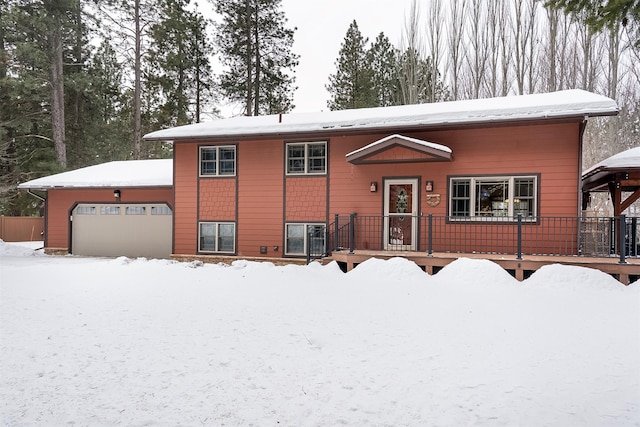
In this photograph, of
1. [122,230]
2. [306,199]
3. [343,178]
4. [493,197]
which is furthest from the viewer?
[122,230]

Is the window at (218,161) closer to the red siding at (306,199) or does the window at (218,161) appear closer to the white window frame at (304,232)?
the red siding at (306,199)

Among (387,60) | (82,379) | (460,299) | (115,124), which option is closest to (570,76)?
(387,60)

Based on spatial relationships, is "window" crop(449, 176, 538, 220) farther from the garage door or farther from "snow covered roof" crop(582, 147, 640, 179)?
the garage door

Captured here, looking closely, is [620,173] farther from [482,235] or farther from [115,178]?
[115,178]

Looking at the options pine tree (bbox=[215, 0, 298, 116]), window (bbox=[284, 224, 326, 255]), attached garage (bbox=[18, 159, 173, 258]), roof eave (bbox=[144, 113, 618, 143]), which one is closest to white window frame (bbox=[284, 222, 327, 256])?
window (bbox=[284, 224, 326, 255])

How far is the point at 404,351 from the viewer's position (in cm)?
413

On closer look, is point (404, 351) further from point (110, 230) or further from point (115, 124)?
point (115, 124)

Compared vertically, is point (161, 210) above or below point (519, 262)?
above

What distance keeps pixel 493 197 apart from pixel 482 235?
96cm

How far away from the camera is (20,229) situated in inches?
810

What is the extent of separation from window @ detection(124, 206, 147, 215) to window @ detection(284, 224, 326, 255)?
5.82 m

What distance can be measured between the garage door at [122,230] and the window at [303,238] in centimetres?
481

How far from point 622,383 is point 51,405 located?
4.63 meters

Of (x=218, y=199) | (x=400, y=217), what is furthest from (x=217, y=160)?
(x=400, y=217)
